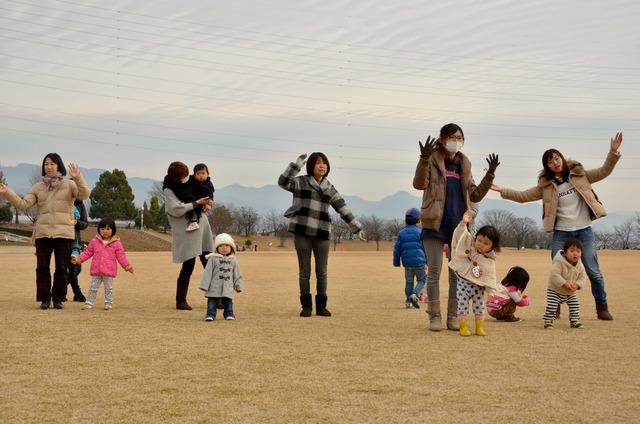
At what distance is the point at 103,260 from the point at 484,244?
17.2 feet

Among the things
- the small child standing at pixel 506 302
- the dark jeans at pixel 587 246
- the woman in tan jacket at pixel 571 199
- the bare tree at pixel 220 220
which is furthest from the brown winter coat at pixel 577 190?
the bare tree at pixel 220 220

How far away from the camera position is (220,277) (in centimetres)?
1041

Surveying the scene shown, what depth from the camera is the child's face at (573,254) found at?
1037cm

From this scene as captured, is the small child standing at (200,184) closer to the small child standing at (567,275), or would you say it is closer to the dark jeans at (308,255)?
the dark jeans at (308,255)

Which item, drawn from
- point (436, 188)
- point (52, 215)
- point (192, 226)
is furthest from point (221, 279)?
point (436, 188)

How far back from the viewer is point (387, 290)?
17438 mm

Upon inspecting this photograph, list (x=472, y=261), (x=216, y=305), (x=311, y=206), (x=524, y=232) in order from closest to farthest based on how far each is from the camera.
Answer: (x=472, y=261)
(x=216, y=305)
(x=311, y=206)
(x=524, y=232)

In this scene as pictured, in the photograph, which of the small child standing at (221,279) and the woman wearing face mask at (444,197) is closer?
the woman wearing face mask at (444,197)

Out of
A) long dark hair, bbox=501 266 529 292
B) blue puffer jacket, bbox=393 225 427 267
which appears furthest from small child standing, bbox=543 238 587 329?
blue puffer jacket, bbox=393 225 427 267

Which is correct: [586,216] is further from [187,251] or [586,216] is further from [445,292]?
[445,292]

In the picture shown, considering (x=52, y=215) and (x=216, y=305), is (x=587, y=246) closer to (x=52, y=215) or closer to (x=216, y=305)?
(x=216, y=305)

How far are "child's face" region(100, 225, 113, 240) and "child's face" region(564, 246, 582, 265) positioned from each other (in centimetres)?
609

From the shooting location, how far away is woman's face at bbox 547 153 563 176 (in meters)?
10.7

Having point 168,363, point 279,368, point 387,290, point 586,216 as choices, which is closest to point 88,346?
point 168,363
